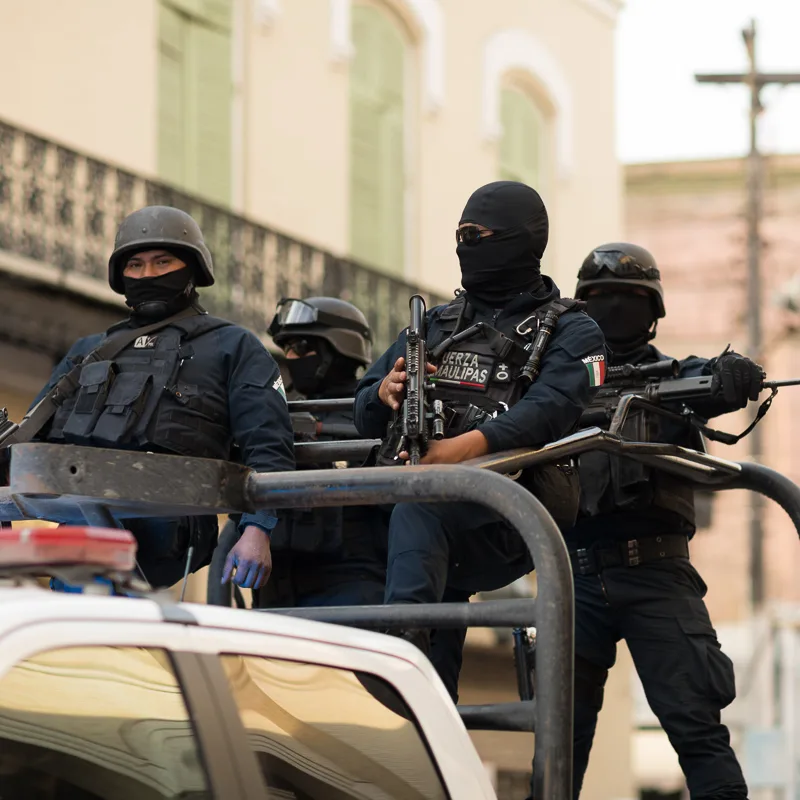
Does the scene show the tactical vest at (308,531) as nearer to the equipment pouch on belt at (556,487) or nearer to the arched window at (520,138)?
the equipment pouch on belt at (556,487)

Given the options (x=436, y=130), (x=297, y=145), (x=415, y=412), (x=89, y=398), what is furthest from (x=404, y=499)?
(x=436, y=130)

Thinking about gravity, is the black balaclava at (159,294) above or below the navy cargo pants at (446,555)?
above

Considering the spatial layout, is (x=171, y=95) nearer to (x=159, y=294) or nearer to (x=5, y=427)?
(x=159, y=294)

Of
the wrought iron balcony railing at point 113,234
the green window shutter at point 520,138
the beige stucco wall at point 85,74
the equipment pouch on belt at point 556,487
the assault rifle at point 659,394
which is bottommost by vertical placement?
the equipment pouch on belt at point 556,487

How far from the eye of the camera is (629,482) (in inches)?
199

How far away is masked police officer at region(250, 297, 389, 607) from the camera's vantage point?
575 centimetres

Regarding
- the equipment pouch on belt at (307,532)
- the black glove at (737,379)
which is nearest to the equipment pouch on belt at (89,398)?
the equipment pouch on belt at (307,532)

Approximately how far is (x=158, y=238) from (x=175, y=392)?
1.51ft

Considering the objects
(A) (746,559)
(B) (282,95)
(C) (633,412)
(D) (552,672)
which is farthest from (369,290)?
(A) (746,559)

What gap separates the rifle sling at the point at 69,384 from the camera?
15.4 ft

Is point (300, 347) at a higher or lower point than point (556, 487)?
higher

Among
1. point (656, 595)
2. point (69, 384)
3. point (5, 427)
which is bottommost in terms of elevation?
point (656, 595)

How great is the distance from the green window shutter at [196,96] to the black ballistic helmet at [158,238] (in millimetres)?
9709

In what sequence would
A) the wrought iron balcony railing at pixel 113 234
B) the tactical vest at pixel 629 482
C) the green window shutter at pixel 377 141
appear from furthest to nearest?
the green window shutter at pixel 377 141
the wrought iron balcony railing at pixel 113 234
the tactical vest at pixel 629 482
